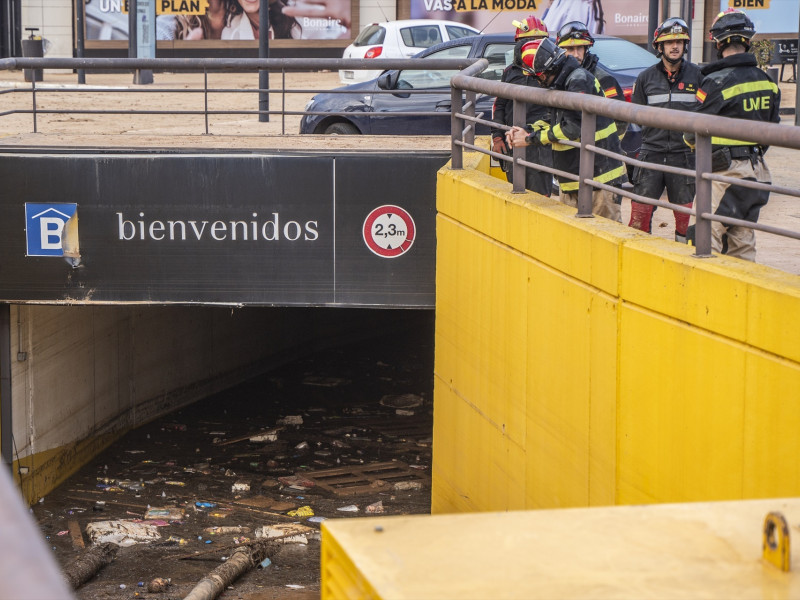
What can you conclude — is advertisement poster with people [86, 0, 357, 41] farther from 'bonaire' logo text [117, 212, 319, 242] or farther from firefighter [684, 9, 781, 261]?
firefighter [684, 9, 781, 261]

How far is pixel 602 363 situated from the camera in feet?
20.8

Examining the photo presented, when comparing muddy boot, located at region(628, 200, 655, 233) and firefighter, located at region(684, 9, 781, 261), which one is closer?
firefighter, located at region(684, 9, 781, 261)

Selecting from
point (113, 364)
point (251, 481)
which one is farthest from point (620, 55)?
point (113, 364)

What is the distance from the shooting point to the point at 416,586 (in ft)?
9.65

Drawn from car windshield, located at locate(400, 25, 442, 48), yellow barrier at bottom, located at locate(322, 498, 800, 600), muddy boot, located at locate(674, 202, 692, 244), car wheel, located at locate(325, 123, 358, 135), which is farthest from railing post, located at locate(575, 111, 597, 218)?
car windshield, located at locate(400, 25, 442, 48)

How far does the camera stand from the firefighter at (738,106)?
653cm

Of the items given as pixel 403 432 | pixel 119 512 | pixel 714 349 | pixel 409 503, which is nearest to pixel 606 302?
pixel 714 349

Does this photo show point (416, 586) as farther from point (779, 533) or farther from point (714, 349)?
Result: point (714, 349)

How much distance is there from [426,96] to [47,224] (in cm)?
519

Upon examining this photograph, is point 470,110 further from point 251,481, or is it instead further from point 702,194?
point 251,481

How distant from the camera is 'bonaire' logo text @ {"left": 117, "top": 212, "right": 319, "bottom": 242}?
11.1 m

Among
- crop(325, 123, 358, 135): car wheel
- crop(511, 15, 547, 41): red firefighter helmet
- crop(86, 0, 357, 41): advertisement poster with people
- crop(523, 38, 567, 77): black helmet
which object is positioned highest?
crop(86, 0, 357, 41): advertisement poster with people

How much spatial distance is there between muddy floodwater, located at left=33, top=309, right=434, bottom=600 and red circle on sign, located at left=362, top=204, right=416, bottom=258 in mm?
2909

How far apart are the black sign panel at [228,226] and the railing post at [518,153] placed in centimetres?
303
